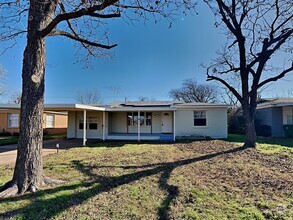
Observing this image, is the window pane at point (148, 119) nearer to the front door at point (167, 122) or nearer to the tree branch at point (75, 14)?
the front door at point (167, 122)

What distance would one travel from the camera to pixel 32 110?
497cm

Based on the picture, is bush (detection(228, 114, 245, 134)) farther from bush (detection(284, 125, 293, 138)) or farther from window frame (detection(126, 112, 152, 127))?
window frame (detection(126, 112, 152, 127))

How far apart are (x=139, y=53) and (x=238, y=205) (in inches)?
708

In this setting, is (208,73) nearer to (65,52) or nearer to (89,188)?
(65,52)

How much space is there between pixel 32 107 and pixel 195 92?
1434 inches

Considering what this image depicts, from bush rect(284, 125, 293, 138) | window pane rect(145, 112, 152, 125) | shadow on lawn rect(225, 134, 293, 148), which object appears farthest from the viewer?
window pane rect(145, 112, 152, 125)

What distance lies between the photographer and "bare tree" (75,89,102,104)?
45.1 metres

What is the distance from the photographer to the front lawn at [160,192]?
401 cm

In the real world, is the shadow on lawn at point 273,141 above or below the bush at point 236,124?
below

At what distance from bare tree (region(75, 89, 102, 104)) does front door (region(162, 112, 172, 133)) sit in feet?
96.2

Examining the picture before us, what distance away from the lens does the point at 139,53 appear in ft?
66.9

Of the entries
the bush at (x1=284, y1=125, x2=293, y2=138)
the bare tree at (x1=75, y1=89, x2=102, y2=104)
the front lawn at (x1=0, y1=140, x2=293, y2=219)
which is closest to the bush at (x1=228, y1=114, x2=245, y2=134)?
the bush at (x1=284, y1=125, x2=293, y2=138)

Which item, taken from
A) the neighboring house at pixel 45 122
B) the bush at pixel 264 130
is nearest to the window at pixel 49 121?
the neighboring house at pixel 45 122

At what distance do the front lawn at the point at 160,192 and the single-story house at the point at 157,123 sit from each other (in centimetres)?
894
